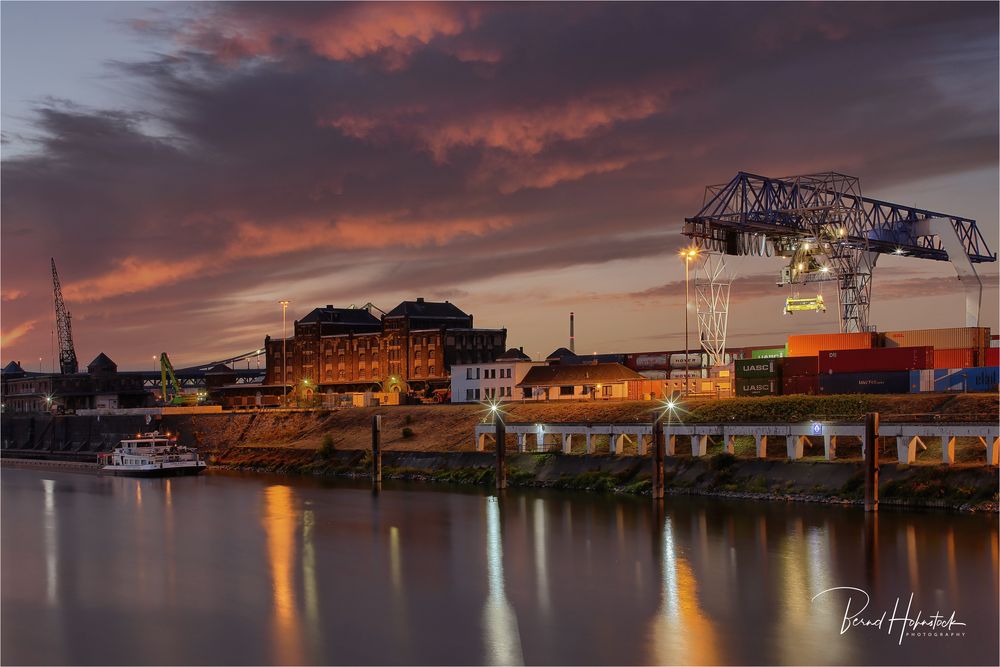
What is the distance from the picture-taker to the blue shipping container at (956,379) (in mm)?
65875

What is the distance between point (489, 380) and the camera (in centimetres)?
11125

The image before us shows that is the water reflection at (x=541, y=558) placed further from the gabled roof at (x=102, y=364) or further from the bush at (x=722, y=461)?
the gabled roof at (x=102, y=364)

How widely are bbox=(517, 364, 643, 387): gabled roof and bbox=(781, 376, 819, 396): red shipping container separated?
2439cm

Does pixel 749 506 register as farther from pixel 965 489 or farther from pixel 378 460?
pixel 378 460

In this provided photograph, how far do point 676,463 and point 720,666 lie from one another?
35.7 metres

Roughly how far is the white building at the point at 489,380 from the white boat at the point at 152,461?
1145 inches

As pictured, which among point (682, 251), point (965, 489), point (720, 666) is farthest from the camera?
point (682, 251)

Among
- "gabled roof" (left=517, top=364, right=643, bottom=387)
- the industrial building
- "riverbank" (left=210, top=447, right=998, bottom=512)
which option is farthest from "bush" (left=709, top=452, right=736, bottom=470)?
the industrial building

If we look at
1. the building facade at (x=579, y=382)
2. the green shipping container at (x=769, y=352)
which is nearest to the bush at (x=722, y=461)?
the green shipping container at (x=769, y=352)

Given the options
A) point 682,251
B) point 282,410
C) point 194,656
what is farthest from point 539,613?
point 282,410

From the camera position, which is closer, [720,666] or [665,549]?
[720,666]

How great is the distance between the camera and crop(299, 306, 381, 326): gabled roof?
535 feet

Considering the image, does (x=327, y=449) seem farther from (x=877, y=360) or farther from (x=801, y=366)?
(x=877, y=360)

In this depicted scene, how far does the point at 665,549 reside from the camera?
4581cm
